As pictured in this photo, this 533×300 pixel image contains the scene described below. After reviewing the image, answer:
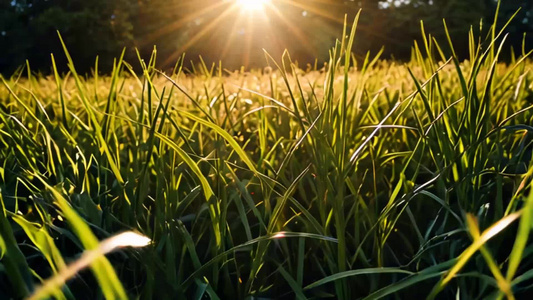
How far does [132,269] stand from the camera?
62cm

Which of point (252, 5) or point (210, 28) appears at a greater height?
point (252, 5)

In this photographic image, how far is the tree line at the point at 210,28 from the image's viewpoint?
15.0 m

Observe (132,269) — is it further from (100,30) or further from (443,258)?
(100,30)

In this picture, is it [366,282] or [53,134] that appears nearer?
[366,282]

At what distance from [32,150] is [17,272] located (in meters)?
0.57

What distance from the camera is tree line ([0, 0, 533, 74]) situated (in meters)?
15.0

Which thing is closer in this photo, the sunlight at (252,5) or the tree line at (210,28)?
the tree line at (210,28)

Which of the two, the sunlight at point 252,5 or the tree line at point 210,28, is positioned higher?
Answer: the sunlight at point 252,5

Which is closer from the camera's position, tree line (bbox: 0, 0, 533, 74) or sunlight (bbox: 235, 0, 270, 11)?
tree line (bbox: 0, 0, 533, 74)

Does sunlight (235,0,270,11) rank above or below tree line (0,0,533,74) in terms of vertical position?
above

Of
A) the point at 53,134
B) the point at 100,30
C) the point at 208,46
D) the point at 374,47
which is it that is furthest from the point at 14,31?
the point at 53,134

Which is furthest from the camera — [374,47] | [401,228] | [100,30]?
[374,47]

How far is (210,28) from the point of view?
18.0 meters

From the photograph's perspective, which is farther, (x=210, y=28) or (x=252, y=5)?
(x=210, y=28)
